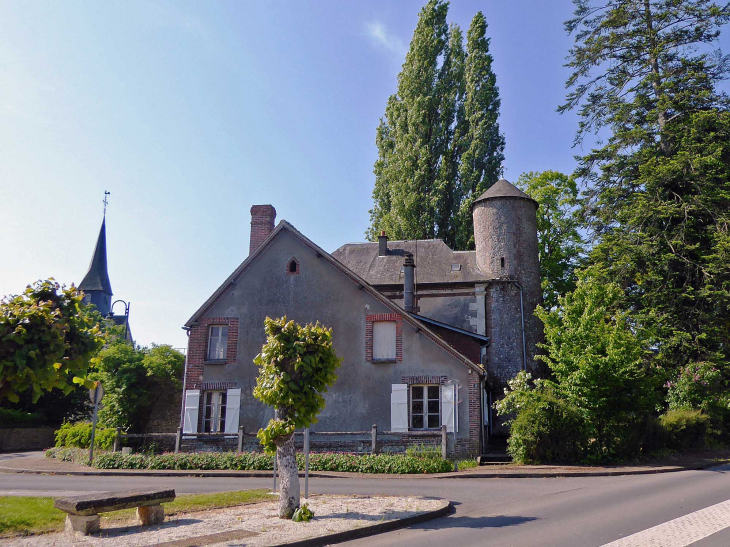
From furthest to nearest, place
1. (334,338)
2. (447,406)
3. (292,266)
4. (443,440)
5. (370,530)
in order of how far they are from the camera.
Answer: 1. (292,266)
2. (334,338)
3. (447,406)
4. (443,440)
5. (370,530)

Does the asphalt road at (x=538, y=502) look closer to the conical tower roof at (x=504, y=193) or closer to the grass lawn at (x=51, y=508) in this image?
the grass lawn at (x=51, y=508)

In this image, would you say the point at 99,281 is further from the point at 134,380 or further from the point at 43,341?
the point at 43,341

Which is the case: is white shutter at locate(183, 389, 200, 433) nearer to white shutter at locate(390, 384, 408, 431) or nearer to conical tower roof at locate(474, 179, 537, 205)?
white shutter at locate(390, 384, 408, 431)

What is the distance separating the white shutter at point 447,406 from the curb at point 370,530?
8789 mm

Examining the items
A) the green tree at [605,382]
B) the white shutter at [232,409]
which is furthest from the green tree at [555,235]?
the white shutter at [232,409]

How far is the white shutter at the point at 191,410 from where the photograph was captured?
19766 millimetres

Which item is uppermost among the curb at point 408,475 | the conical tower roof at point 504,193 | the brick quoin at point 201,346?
the conical tower roof at point 504,193

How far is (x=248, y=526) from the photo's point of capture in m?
8.16

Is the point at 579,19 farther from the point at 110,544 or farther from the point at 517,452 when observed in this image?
the point at 110,544

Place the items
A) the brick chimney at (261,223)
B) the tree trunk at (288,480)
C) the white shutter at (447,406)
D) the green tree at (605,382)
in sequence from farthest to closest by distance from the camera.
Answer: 1. the brick chimney at (261,223)
2. the white shutter at (447,406)
3. the green tree at (605,382)
4. the tree trunk at (288,480)

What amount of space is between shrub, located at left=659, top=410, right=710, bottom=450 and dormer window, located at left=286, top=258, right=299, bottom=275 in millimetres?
12730

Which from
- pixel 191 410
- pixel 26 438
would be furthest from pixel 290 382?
pixel 26 438

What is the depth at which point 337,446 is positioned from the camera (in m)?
18.4

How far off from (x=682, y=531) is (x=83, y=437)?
20.9 m
